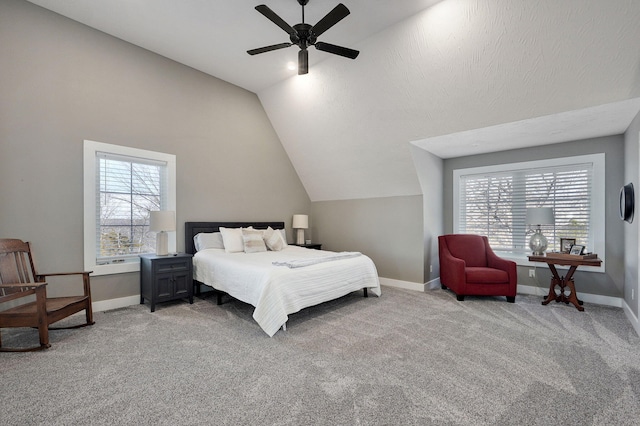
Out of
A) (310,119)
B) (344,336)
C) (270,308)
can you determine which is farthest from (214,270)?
(310,119)

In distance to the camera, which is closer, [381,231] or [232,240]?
[232,240]

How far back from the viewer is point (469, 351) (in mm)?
2668

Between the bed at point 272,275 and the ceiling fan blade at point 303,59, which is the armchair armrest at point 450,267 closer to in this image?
the bed at point 272,275

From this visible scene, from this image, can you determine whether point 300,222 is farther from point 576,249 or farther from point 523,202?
point 576,249

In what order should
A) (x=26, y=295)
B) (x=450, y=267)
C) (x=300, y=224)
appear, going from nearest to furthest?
(x=26, y=295)
(x=450, y=267)
(x=300, y=224)

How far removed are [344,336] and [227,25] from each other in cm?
368

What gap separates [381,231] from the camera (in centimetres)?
551

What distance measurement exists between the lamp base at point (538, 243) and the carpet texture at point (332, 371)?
3.07 feet

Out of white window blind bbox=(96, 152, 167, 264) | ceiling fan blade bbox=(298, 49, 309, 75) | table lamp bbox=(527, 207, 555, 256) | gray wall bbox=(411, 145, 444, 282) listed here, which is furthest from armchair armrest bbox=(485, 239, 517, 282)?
white window blind bbox=(96, 152, 167, 264)

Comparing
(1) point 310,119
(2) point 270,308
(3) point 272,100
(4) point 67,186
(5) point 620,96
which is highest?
(3) point 272,100

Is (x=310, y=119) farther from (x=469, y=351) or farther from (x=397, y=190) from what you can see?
(x=469, y=351)

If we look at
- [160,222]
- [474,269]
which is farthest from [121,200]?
[474,269]

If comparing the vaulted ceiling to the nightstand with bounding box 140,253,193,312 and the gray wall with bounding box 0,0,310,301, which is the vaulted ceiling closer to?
the gray wall with bounding box 0,0,310,301

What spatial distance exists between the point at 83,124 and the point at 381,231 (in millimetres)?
4591
